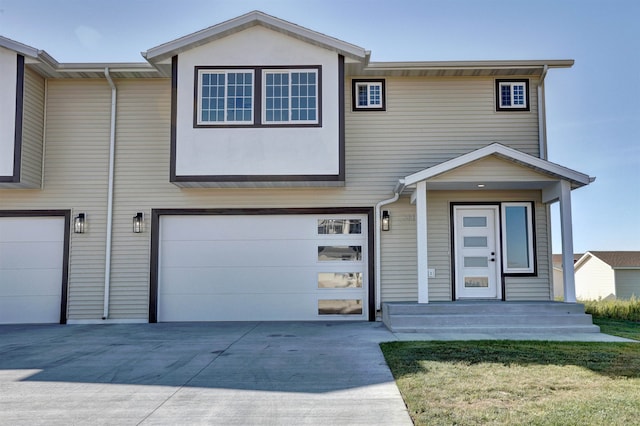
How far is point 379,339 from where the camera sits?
23.7 ft

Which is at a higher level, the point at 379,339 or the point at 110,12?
the point at 110,12

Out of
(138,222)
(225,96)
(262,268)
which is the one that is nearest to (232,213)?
(262,268)

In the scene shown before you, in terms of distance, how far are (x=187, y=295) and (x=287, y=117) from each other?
4043mm

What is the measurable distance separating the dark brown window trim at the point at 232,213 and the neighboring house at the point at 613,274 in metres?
18.2

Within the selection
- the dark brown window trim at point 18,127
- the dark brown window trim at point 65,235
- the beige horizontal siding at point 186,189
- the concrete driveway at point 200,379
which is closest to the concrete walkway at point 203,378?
the concrete driveway at point 200,379

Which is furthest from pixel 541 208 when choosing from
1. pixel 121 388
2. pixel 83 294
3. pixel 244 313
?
pixel 83 294

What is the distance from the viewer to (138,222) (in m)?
9.60

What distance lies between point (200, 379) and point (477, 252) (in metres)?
6.43

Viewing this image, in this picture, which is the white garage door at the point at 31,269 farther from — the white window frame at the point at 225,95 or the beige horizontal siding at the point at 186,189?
the white window frame at the point at 225,95

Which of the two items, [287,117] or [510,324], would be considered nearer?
[510,324]

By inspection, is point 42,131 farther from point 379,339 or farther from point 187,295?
point 379,339

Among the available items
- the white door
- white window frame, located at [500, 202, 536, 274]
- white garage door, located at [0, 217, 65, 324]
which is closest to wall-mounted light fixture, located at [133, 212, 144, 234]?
white garage door, located at [0, 217, 65, 324]

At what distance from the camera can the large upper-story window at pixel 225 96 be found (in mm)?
9094

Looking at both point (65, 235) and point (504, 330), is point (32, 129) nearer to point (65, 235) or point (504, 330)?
point (65, 235)
